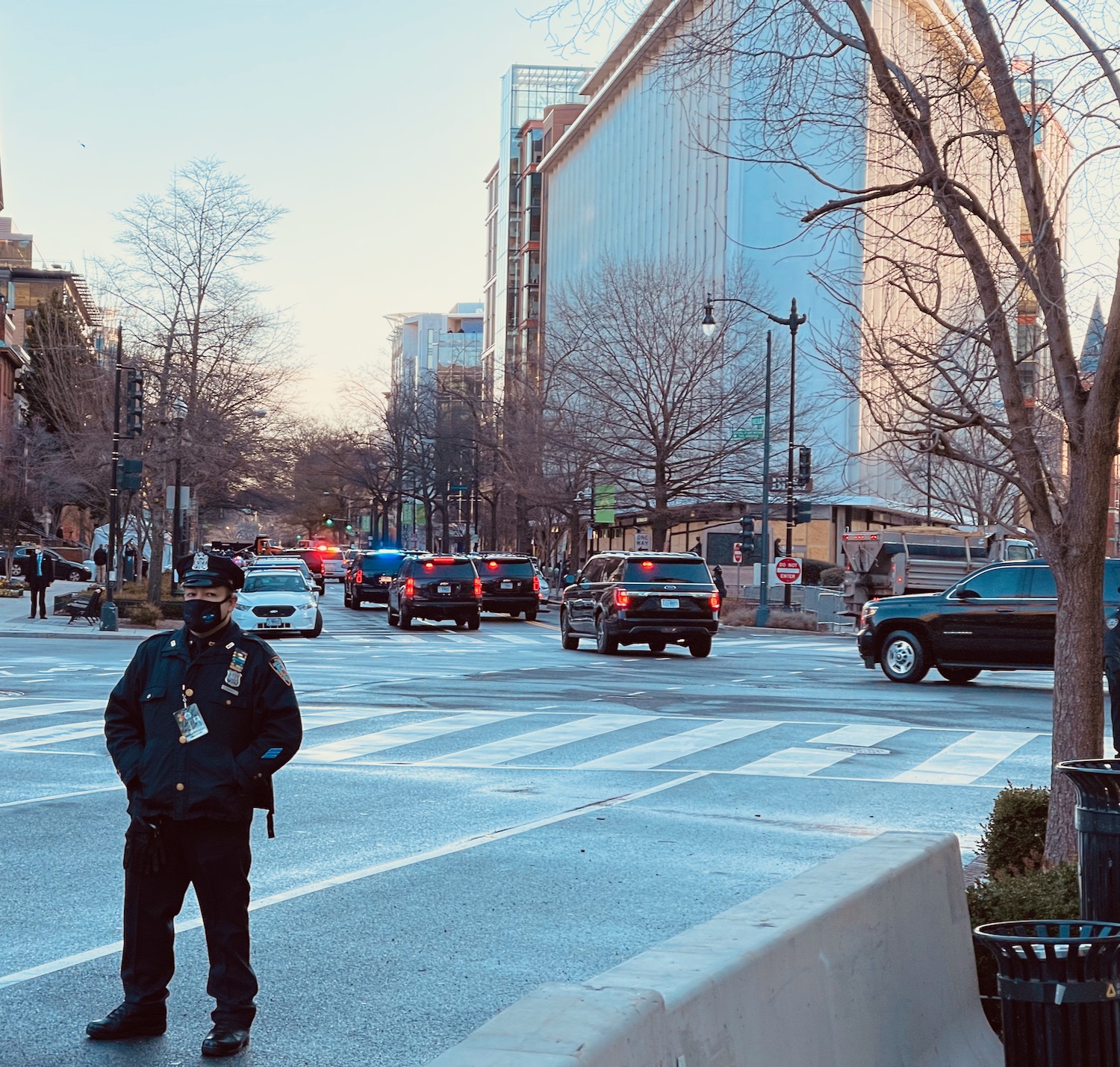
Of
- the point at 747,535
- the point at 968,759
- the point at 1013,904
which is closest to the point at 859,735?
the point at 968,759

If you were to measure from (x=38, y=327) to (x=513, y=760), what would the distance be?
2650 inches

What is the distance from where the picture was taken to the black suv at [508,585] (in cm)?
4566

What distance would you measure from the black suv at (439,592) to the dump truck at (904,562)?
1152 centimetres

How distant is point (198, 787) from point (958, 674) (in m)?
21.0

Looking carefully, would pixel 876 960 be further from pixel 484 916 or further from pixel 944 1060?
Answer: pixel 484 916

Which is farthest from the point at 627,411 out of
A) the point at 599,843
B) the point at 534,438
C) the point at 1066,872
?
the point at 1066,872

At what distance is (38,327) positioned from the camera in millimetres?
76000

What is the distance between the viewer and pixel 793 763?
14.4 metres

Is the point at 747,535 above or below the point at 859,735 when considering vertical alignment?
above

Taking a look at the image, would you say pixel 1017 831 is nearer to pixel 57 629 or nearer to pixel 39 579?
pixel 57 629

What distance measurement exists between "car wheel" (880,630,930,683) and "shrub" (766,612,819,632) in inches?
694

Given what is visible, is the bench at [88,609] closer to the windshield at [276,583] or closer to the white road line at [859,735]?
the windshield at [276,583]

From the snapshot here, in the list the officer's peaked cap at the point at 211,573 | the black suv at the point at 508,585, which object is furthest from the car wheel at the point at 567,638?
the officer's peaked cap at the point at 211,573

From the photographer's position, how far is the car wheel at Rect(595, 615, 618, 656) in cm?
2997
